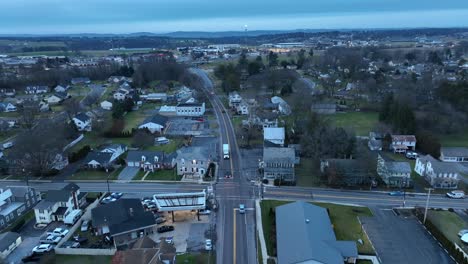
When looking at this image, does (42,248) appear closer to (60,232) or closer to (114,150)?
(60,232)

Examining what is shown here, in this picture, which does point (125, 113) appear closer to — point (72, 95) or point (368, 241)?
point (72, 95)

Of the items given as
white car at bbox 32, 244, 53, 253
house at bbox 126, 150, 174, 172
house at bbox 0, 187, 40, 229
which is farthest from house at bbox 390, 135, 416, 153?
house at bbox 0, 187, 40, 229

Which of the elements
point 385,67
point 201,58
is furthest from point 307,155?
point 201,58

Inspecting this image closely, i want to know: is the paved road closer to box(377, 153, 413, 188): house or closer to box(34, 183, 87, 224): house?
box(34, 183, 87, 224): house

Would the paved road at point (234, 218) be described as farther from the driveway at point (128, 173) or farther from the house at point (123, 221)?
the driveway at point (128, 173)

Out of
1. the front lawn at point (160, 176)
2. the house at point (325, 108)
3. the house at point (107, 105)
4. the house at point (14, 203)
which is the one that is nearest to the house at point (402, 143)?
the house at point (325, 108)

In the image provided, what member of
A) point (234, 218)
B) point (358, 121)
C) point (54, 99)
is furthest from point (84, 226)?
point (54, 99)
